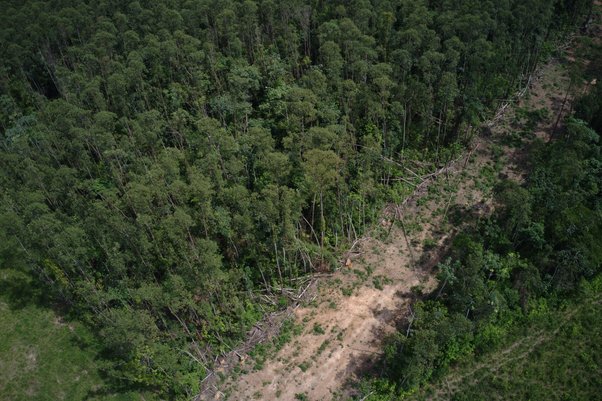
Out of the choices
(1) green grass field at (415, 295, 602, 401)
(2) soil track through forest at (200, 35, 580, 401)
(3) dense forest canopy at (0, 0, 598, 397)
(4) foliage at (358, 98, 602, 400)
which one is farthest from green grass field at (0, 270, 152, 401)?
(1) green grass field at (415, 295, 602, 401)

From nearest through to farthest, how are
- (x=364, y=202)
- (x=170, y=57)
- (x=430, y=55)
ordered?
1. (x=364, y=202)
2. (x=430, y=55)
3. (x=170, y=57)

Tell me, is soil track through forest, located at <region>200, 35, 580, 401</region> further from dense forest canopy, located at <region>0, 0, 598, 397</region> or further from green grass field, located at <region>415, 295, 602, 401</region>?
green grass field, located at <region>415, 295, 602, 401</region>

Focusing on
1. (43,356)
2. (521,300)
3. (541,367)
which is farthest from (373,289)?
(43,356)

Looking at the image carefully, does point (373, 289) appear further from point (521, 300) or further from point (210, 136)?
point (210, 136)

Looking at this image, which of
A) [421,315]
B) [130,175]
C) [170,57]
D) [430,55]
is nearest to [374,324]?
[421,315]

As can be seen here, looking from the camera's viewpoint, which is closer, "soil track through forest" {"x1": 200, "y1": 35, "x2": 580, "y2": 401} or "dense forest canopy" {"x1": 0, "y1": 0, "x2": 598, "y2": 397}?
"soil track through forest" {"x1": 200, "y1": 35, "x2": 580, "y2": 401}

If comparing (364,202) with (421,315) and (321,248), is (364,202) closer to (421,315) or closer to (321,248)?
(321,248)
